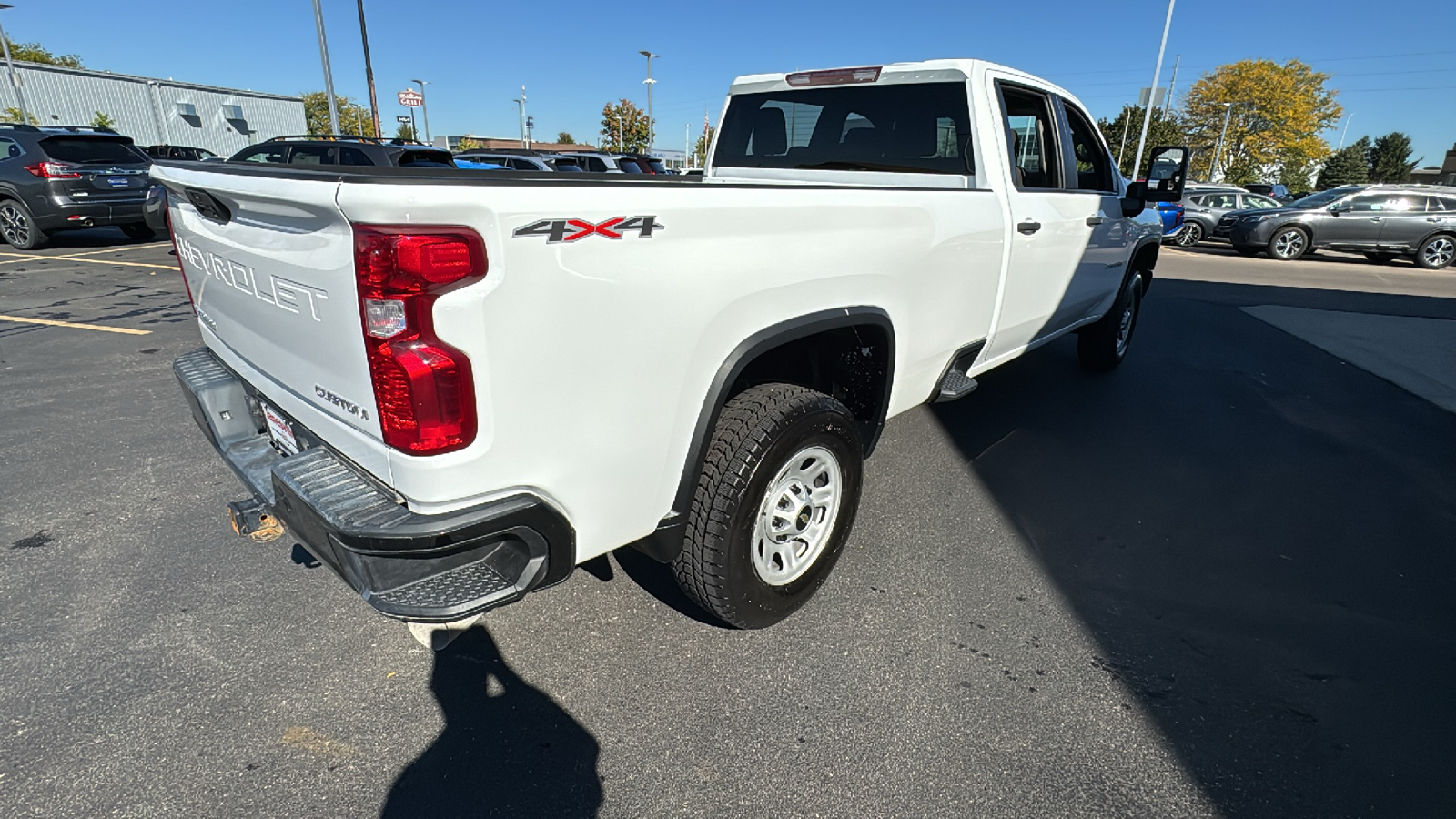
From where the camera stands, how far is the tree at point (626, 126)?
58375 mm

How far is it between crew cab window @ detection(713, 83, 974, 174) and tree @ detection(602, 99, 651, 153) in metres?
56.9

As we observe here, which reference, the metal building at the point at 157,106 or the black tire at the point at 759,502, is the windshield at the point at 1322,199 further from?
the metal building at the point at 157,106

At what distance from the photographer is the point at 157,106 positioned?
33.4 metres

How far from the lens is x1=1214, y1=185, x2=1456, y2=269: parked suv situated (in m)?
14.4

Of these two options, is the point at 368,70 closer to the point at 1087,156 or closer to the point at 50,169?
the point at 50,169

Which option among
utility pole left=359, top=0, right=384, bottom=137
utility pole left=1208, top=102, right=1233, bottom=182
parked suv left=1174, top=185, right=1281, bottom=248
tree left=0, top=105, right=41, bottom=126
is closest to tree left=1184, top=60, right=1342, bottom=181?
utility pole left=1208, top=102, right=1233, bottom=182

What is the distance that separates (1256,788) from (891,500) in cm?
185

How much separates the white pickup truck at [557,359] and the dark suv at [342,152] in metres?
8.20

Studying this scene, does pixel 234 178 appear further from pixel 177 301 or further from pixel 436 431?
pixel 177 301

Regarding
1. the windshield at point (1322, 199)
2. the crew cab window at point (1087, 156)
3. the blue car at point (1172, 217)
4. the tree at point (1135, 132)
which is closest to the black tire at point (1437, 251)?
the windshield at point (1322, 199)

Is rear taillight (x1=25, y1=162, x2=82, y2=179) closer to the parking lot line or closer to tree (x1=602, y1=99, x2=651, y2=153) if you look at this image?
the parking lot line

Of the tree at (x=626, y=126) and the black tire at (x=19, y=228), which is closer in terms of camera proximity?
the black tire at (x=19, y=228)

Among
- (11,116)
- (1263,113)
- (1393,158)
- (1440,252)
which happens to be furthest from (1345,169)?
(11,116)

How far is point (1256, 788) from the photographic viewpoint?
1.98 meters
